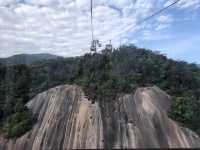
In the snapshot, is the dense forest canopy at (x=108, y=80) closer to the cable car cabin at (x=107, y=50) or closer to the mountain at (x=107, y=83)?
the mountain at (x=107, y=83)

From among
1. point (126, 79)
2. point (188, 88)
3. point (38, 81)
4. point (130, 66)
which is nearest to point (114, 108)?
point (126, 79)

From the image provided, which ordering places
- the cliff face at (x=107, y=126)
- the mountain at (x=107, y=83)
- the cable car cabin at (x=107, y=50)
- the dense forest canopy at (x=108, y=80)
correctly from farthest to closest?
the cable car cabin at (x=107, y=50), the dense forest canopy at (x=108, y=80), the mountain at (x=107, y=83), the cliff face at (x=107, y=126)

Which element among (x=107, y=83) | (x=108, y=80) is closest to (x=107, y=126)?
(x=107, y=83)

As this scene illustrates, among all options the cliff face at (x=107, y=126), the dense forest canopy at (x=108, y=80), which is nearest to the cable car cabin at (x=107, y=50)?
the dense forest canopy at (x=108, y=80)

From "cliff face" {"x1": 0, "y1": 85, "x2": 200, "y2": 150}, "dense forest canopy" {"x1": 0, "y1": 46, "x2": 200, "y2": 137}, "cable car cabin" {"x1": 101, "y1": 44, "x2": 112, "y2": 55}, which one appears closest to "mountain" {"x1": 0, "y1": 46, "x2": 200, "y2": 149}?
"dense forest canopy" {"x1": 0, "y1": 46, "x2": 200, "y2": 137}

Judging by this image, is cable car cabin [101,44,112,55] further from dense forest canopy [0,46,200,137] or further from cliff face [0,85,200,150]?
cliff face [0,85,200,150]

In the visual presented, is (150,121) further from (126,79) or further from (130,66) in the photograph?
(130,66)
